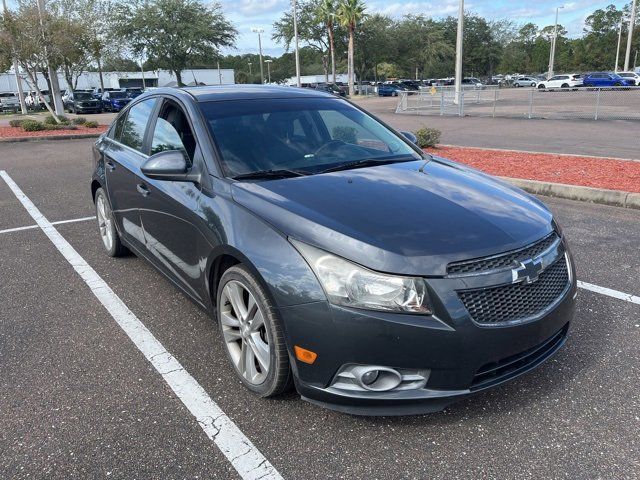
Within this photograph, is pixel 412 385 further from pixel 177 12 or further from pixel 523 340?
pixel 177 12

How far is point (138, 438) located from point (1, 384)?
3.67ft

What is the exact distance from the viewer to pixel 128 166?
168 inches

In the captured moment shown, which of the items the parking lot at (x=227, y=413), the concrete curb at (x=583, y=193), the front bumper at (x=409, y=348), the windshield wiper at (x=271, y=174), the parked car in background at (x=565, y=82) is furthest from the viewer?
the parked car in background at (x=565, y=82)

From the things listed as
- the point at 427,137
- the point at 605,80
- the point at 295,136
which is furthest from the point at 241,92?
the point at 605,80

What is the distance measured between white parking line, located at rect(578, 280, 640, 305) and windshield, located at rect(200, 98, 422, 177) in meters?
1.81

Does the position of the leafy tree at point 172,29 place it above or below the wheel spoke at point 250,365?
above

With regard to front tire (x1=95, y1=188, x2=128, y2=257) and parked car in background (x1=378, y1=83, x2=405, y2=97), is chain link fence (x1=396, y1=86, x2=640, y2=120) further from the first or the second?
parked car in background (x1=378, y1=83, x2=405, y2=97)

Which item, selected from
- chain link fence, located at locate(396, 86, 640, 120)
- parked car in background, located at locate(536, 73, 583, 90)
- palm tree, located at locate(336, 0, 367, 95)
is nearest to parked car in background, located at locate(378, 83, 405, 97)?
palm tree, located at locate(336, 0, 367, 95)

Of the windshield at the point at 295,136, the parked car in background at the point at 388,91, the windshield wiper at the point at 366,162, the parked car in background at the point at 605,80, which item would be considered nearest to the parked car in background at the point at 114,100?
the parked car in background at the point at 388,91

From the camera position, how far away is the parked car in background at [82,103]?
119 ft

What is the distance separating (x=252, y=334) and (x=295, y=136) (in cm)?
146

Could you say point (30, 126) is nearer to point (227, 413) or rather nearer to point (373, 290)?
point (227, 413)

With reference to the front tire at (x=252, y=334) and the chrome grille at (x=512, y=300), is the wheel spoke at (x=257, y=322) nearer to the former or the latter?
the front tire at (x=252, y=334)

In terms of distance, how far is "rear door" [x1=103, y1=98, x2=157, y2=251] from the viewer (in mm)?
4172
